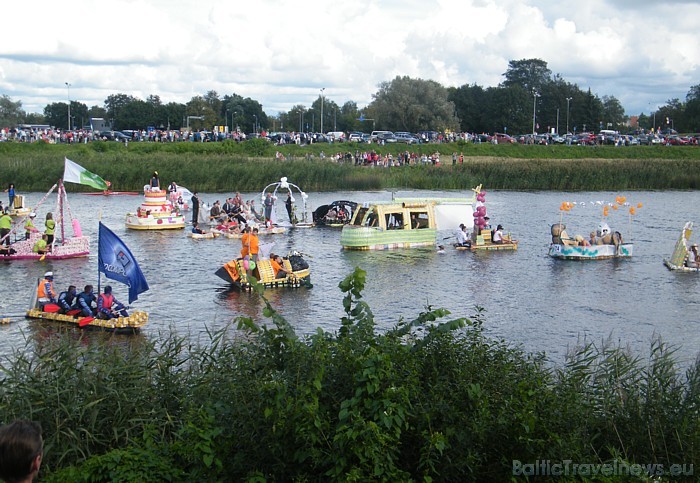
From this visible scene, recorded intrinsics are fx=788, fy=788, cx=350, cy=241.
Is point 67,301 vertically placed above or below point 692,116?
below

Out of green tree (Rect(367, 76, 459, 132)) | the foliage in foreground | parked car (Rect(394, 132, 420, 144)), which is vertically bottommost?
the foliage in foreground

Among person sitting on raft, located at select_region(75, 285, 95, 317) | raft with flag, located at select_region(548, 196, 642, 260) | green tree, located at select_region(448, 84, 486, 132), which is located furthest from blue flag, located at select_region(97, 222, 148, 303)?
green tree, located at select_region(448, 84, 486, 132)

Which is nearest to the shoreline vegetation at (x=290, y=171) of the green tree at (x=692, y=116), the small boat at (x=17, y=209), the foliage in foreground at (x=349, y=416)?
the small boat at (x=17, y=209)

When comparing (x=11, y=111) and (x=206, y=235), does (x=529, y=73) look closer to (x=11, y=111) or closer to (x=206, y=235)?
(x=11, y=111)

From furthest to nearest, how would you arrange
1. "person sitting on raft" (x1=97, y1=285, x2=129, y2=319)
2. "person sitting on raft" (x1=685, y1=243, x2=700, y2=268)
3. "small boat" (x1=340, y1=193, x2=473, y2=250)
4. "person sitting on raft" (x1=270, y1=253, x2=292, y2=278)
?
"small boat" (x1=340, y1=193, x2=473, y2=250) < "person sitting on raft" (x1=685, y1=243, x2=700, y2=268) < "person sitting on raft" (x1=270, y1=253, x2=292, y2=278) < "person sitting on raft" (x1=97, y1=285, x2=129, y2=319)

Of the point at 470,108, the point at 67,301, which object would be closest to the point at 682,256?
→ the point at 67,301

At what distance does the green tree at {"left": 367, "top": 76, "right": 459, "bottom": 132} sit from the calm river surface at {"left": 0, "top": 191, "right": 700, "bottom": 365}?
80.0 m

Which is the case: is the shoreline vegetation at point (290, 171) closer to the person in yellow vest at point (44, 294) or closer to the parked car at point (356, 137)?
the parked car at point (356, 137)

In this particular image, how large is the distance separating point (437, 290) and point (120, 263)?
1128cm

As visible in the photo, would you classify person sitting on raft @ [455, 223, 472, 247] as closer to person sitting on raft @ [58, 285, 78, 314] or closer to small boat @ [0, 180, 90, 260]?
small boat @ [0, 180, 90, 260]

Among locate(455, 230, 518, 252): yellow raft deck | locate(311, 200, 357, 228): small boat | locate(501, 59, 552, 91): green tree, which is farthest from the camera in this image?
locate(501, 59, 552, 91): green tree

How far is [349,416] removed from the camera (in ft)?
27.5

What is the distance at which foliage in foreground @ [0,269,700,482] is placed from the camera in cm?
836

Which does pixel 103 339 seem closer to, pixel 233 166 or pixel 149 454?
pixel 149 454
